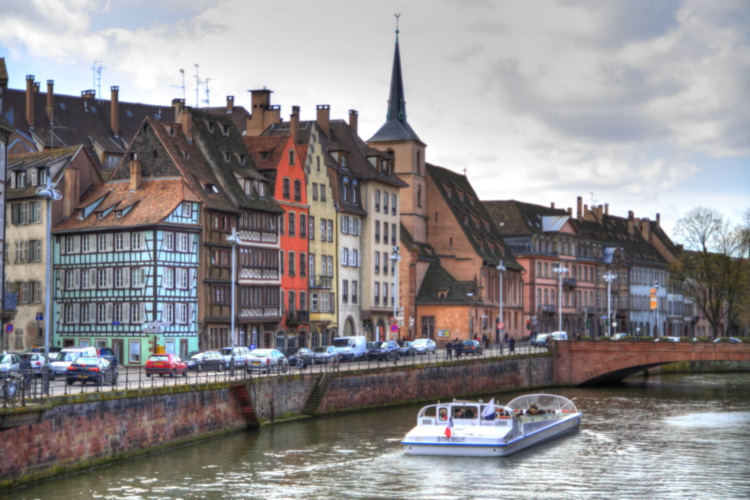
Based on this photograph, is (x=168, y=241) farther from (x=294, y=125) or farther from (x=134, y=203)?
(x=294, y=125)

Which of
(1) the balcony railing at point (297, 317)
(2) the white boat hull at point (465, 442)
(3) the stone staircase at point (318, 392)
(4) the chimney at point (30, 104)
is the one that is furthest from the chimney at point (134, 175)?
(2) the white boat hull at point (465, 442)

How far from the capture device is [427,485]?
161 ft

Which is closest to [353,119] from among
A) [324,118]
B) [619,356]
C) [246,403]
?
[324,118]

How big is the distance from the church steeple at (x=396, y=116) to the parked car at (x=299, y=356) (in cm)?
4469

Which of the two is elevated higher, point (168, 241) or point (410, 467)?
point (168, 241)

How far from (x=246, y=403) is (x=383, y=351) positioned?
91.4ft

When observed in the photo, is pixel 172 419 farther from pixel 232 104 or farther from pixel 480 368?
pixel 232 104

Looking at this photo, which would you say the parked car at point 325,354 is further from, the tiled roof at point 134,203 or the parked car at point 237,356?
the tiled roof at point 134,203

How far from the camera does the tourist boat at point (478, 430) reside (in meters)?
58.2

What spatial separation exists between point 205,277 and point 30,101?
3303 cm

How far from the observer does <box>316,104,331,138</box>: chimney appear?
113062mm

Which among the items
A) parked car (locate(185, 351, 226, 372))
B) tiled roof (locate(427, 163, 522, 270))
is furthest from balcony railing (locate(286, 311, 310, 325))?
tiled roof (locate(427, 163, 522, 270))

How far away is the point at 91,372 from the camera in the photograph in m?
57.3

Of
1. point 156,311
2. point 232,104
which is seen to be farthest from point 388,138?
point 156,311
